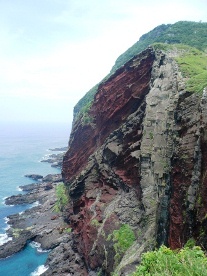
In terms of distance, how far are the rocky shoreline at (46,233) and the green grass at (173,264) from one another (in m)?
32.8

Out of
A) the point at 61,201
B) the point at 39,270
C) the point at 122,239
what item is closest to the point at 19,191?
the point at 61,201

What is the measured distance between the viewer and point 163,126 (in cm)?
4103

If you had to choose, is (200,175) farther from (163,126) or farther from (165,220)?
(163,126)

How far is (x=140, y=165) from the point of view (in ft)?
142

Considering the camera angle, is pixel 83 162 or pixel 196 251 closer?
pixel 196 251

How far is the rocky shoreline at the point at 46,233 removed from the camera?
49.3 m

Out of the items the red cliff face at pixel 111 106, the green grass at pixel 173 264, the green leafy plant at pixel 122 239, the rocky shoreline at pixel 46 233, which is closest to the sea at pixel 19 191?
the rocky shoreline at pixel 46 233

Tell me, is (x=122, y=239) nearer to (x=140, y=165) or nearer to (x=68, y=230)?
(x=140, y=165)

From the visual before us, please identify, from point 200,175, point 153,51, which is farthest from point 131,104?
point 200,175

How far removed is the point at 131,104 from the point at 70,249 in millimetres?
28739

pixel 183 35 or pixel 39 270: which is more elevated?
pixel 183 35

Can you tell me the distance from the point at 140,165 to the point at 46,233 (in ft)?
102

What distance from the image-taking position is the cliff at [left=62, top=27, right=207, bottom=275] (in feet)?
87.7

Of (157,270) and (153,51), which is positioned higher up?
(153,51)
